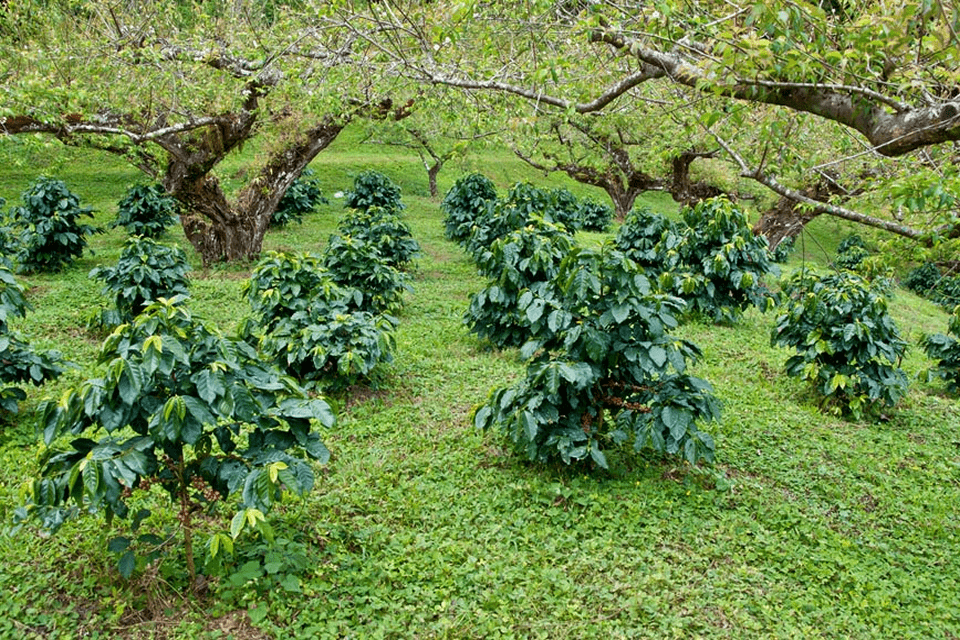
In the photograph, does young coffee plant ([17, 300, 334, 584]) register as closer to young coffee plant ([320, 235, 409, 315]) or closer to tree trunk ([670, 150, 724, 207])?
young coffee plant ([320, 235, 409, 315])

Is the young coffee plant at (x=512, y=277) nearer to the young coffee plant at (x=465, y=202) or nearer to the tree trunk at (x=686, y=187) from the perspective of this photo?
the young coffee plant at (x=465, y=202)

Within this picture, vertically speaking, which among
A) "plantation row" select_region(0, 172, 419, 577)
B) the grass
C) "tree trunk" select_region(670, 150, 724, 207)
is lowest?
the grass

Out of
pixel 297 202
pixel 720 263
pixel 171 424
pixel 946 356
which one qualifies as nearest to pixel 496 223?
pixel 720 263

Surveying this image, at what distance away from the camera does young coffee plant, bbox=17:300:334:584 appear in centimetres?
282

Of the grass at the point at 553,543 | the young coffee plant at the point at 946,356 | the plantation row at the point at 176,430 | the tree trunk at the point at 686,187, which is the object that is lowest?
the grass at the point at 553,543

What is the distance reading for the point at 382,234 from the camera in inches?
401

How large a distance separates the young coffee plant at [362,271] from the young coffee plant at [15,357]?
3238mm

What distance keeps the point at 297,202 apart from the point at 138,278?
8999 mm

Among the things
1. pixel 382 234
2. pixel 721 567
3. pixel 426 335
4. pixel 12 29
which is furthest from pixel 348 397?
pixel 12 29

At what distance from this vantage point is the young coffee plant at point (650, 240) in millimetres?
8859

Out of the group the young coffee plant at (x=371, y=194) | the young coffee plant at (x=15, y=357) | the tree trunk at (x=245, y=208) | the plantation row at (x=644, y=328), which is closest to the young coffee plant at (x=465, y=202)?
the young coffee plant at (x=371, y=194)

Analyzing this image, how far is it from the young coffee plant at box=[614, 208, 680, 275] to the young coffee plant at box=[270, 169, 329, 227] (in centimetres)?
791

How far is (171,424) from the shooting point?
2.88 m

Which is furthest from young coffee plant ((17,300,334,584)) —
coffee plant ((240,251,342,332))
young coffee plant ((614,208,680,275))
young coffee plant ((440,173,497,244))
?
young coffee plant ((440,173,497,244))
